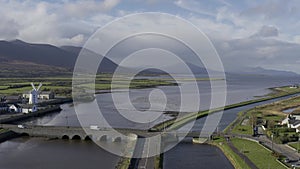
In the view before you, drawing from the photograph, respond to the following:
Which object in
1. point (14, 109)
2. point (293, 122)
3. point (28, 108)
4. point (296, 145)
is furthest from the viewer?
point (14, 109)

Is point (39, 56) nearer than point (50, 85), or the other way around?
point (50, 85)

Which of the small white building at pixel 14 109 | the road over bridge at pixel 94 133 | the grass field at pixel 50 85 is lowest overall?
the road over bridge at pixel 94 133

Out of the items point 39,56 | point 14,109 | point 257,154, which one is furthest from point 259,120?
point 39,56

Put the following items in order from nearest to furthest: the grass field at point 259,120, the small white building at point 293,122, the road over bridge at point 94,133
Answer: the road over bridge at point 94,133, the small white building at point 293,122, the grass field at point 259,120

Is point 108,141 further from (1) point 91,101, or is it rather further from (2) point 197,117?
(1) point 91,101

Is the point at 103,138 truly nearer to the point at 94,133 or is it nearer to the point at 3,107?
the point at 94,133

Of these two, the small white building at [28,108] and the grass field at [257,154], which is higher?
the small white building at [28,108]

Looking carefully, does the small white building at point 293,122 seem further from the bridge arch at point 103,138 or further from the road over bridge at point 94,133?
the bridge arch at point 103,138

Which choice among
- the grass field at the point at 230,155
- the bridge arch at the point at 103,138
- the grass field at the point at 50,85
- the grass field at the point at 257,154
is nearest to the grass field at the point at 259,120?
the grass field at the point at 230,155

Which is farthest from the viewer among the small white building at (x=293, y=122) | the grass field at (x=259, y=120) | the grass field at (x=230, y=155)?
the grass field at (x=259, y=120)

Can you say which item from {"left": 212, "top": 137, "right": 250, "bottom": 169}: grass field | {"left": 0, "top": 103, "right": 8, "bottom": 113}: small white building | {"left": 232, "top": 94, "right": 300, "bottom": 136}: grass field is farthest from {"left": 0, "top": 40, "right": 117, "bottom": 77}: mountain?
{"left": 212, "top": 137, "right": 250, "bottom": 169}: grass field
